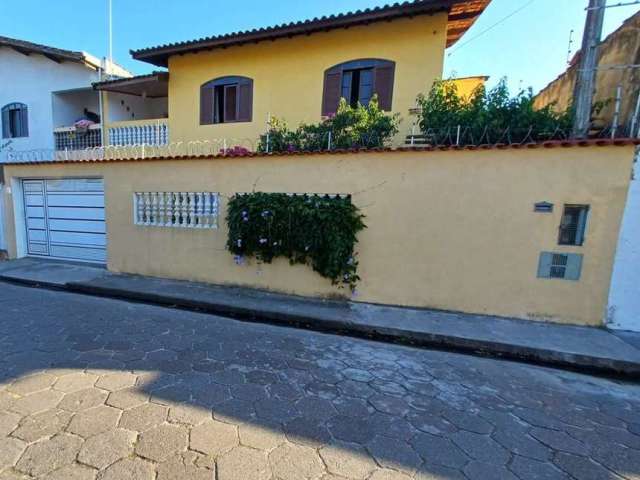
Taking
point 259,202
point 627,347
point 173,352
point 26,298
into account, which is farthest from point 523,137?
point 26,298

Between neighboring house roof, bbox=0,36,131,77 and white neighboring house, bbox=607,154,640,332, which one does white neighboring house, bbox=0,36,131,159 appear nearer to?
neighboring house roof, bbox=0,36,131,77

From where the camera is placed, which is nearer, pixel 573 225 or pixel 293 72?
pixel 573 225

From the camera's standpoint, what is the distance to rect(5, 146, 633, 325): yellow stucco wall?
14.7ft

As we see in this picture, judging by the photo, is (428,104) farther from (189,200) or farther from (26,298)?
(26,298)

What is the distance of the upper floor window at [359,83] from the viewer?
812 cm

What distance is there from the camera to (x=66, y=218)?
25.6 feet

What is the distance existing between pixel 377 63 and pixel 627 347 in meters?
7.57

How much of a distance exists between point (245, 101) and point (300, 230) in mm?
5850

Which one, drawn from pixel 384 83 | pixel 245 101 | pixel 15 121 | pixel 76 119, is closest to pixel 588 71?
pixel 384 83

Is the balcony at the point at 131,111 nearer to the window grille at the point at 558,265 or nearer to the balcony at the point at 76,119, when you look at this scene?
the balcony at the point at 76,119

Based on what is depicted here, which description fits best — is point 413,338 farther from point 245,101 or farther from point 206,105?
point 206,105

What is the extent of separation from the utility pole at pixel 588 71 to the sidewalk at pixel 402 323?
3053mm

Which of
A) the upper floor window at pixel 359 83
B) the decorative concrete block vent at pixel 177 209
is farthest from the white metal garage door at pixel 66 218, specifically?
the upper floor window at pixel 359 83

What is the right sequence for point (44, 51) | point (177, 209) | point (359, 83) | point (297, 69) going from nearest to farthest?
point (177, 209), point (359, 83), point (297, 69), point (44, 51)
